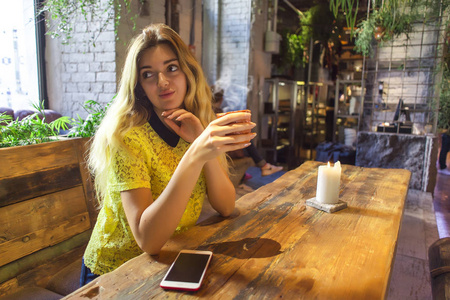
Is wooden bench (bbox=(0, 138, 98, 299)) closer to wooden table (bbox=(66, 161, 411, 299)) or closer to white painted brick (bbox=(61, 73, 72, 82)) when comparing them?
wooden table (bbox=(66, 161, 411, 299))

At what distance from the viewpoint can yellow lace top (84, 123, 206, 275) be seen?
1.10 meters

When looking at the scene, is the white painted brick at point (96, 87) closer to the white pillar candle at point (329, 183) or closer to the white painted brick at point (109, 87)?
the white painted brick at point (109, 87)

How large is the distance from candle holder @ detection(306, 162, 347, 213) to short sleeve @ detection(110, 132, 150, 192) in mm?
712

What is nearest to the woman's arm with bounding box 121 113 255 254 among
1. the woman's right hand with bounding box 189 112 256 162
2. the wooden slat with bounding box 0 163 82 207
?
the woman's right hand with bounding box 189 112 256 162

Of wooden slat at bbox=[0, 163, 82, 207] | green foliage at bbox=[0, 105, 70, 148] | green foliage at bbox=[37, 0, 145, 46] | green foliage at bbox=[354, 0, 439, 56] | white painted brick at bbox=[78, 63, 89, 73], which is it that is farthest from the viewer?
green foliage at bbox=[354, 0, 439, 56]

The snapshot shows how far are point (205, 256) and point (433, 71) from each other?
15.6 ft

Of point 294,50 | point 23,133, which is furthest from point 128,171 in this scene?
point 294,50

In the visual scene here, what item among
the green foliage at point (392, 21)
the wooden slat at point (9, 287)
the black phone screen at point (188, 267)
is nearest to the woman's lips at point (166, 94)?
the black phone screen at point (188, 267)

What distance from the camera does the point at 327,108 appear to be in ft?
27.7

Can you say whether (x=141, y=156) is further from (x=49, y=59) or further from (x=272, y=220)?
(x=49, y=59)

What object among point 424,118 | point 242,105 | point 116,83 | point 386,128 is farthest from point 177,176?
point 424,118

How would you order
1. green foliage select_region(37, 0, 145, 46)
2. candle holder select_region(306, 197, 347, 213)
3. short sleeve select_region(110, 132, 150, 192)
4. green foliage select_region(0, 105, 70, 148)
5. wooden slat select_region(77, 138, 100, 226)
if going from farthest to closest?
1. green foliage select_region(37, 0, 145, 46)
2. wooden slat select_region(77, 138, 100, 226)
3. green foliage select_region(0, 105, 70, 148)
4. candle holder select_region(306, 197, 347, 213)
5. short sleeve select_region(110, 132, 150, 192)

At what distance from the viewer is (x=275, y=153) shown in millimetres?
6102

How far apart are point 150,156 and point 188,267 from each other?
47cm
